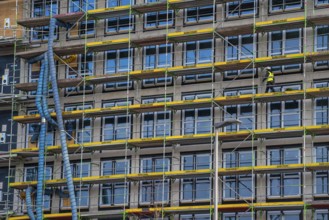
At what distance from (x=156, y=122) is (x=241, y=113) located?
5299 mm

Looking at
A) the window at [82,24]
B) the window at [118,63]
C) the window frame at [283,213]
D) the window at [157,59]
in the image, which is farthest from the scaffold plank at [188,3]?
the window frame at [283,213]

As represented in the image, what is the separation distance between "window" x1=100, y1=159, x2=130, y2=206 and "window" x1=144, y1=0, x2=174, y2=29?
27.3 ft

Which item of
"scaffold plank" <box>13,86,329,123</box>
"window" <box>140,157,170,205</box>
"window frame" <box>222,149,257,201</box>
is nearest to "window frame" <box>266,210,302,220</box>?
"window frame" <box>222,149,257,201</box>

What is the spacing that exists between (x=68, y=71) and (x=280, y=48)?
14.0 meters

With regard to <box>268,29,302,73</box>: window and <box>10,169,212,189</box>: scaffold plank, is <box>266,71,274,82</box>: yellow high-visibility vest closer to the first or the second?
<box>268,29,302,73</box>: window

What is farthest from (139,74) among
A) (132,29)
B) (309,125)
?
(309,125)

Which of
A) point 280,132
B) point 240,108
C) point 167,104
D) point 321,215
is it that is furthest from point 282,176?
point 167,104

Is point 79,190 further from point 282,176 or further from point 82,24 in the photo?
point 282,176

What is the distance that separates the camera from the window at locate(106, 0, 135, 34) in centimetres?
7556

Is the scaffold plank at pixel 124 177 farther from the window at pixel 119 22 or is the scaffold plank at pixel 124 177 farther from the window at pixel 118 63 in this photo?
the window at pixel 119 22

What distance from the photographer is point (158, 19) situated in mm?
74750

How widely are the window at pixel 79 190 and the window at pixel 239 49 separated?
10.4 metres

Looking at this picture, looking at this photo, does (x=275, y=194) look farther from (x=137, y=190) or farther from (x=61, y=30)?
(x=61, y=30)

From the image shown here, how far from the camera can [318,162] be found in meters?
67.8
